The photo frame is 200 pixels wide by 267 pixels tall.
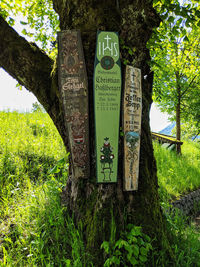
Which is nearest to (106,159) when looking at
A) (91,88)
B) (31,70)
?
(91,88)

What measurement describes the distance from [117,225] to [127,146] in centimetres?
82

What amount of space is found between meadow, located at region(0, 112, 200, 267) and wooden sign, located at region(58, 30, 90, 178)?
58cm

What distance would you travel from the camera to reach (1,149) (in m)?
4.51

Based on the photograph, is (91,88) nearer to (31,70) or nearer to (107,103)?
(107,103)

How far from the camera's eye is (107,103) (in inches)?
85.9

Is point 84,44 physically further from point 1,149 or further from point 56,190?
point 1,149

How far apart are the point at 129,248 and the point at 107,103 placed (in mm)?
1385

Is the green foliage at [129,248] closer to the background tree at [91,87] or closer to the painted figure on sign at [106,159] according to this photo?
the background tree at [91,87]

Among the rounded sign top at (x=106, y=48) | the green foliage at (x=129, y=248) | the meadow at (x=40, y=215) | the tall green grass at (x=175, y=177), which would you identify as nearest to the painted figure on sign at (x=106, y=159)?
the green foliage at (x=129, y=248)

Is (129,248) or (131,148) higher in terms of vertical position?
(131,148)

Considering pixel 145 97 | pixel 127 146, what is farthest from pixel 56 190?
pixel 145 97

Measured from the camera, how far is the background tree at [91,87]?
2.27 m

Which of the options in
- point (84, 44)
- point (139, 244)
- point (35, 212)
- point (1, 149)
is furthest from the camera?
point (1, 149)

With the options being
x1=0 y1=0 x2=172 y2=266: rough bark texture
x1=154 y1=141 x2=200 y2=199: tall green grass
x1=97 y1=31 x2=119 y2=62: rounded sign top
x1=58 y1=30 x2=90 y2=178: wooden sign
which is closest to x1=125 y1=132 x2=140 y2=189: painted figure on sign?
x1=0 y1=0 x2=172 y2=266: rough bark texture
